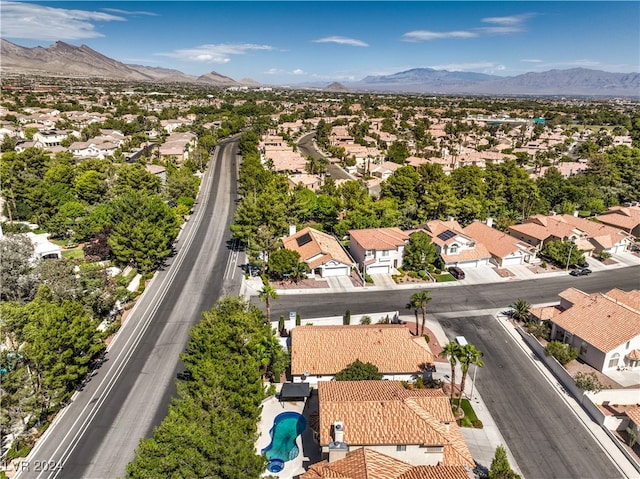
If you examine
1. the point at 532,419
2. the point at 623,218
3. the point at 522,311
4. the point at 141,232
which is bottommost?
the point at 532,419

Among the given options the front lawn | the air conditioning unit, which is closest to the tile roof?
the front lawn

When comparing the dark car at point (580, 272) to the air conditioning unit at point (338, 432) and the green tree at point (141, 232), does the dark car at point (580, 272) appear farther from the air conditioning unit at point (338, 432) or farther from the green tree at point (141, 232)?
the green tree at point (141, 232)

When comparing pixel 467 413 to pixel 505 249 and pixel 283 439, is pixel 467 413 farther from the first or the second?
pixel 505 249

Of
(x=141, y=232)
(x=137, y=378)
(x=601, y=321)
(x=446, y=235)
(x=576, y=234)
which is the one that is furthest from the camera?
(x=576, y=234)

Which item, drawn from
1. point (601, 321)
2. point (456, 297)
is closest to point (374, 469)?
point (601, 321)

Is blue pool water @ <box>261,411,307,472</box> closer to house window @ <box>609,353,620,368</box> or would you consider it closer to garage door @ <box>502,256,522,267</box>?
house window @ <box>609,353,620,368</box>

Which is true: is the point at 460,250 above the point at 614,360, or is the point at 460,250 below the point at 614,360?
above

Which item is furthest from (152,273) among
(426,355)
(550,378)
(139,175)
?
(550,378)
